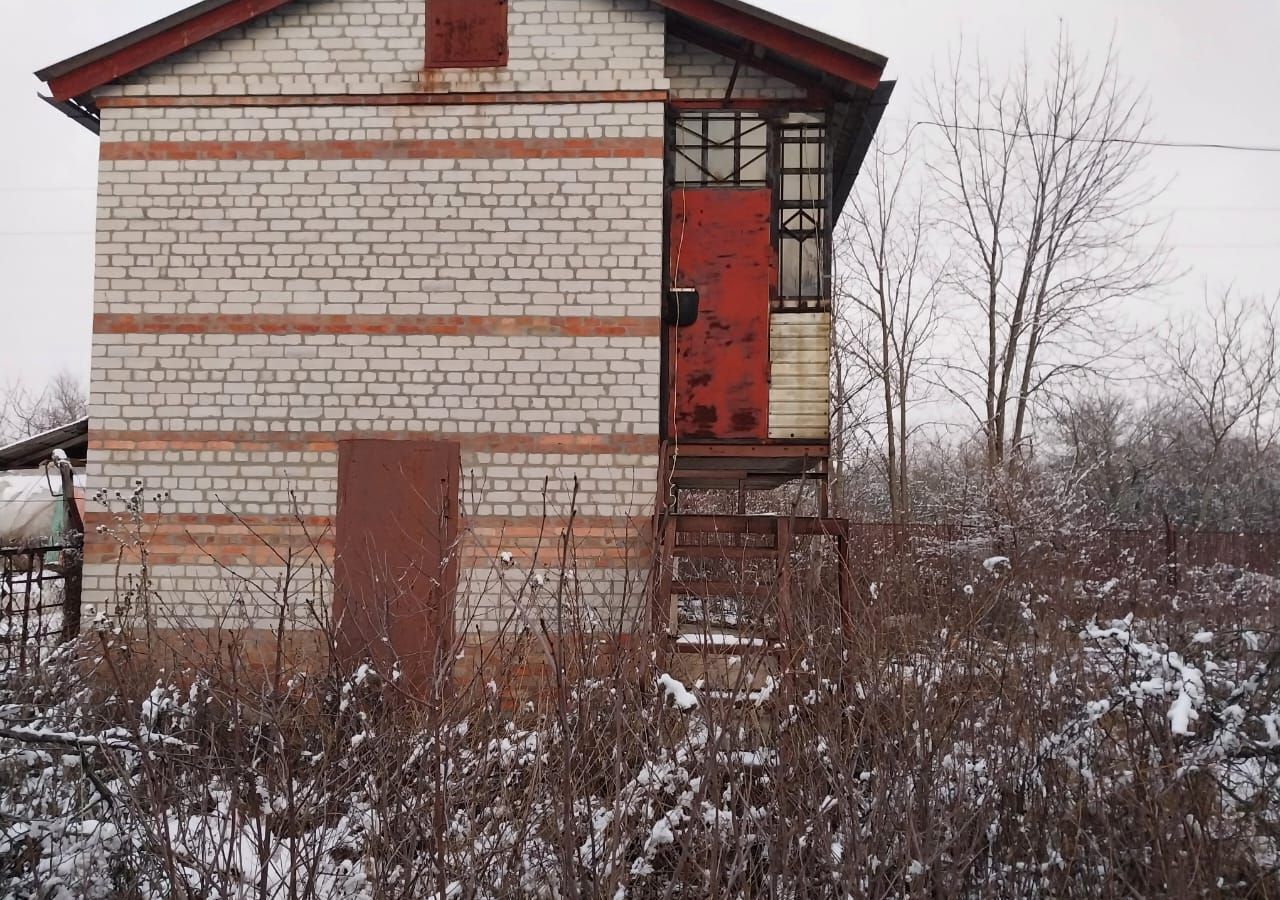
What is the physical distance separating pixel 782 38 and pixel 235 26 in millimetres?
5163

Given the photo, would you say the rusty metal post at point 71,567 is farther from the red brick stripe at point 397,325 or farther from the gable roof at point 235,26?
the gable roof at point 235,26

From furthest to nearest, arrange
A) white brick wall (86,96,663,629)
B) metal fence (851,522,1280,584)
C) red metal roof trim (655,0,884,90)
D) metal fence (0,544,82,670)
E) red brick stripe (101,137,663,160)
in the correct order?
1. red brick stripe (101,137,663,160)
2. white brick wall (86,96,663,629)
3. metal fence (0,544,82,670)
4. red metal roof trim (655,0,884,90)
5. metal fence (851,522,1280,584)

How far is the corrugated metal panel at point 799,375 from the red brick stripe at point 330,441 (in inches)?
52.7

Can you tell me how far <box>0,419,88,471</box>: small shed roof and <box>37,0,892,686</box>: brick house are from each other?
2.45m

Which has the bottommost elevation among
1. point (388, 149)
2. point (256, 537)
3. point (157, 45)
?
point (256, 537)

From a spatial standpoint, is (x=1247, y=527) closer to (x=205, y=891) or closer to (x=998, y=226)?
(x=205, y=891)

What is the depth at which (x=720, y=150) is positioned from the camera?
900 centimetres

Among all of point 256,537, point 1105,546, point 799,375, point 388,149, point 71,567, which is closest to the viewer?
point 256,537

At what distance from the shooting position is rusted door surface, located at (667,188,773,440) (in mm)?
8844

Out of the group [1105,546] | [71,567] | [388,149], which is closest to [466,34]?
[388,149]

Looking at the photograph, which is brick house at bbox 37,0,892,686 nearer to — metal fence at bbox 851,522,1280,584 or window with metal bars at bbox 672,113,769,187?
window with metal bars at bbox 672,113,769,187

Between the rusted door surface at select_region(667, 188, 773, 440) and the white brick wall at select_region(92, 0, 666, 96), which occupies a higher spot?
the white brick wall at select_region(92, 0, 666, 96)

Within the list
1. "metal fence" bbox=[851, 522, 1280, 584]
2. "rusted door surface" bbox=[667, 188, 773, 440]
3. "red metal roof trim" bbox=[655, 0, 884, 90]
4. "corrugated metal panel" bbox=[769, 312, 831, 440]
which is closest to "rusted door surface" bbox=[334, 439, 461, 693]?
"rusted door surface" bbox=[667, 188, 773, 440]

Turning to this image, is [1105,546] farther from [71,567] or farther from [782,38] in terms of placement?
[71,567]
